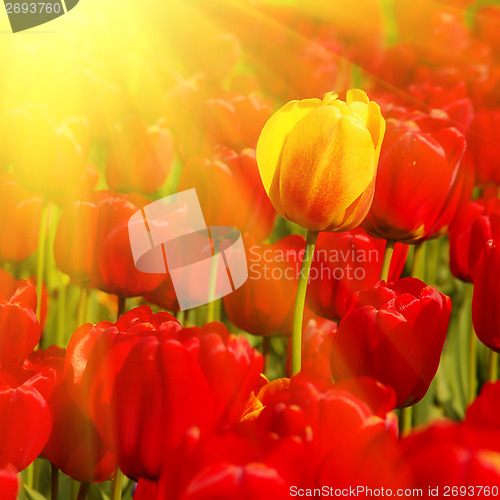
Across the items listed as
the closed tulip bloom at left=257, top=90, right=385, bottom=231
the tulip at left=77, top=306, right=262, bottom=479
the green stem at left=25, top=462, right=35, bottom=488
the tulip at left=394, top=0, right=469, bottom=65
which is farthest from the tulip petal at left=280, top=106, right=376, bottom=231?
the tulip at left=394, top=0, right=469, bottom=65

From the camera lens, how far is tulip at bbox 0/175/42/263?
0.54m

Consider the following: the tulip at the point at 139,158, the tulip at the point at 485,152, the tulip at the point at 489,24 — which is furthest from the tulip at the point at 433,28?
the tulip at the point at 139,158

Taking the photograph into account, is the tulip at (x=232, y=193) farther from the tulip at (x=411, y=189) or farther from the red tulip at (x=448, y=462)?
the red tulip at (x=448, y=462)

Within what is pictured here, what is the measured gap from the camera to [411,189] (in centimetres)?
44

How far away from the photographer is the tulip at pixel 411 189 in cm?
44

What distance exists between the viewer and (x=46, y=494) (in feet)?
→ 1.54

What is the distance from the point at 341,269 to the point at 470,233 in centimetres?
10

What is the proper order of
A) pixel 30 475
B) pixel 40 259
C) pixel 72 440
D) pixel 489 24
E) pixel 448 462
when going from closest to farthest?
pixel 448 462, pixel 72 440, pixel 30 475, pixel 40 259, pixel 489 24

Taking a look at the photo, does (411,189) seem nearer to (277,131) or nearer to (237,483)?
(277,131)

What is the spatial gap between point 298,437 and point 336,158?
0.17 meters

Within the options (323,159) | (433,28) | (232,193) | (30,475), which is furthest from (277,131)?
(433,28)

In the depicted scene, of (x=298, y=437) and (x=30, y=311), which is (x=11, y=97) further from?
(x=298, y=437)

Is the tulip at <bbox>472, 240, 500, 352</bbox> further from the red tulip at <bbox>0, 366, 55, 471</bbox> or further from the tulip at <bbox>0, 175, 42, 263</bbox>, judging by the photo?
the tulip at <bbox>0, 175, 42, 263</bbox>

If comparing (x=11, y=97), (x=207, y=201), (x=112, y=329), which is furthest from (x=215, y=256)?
(x=11, y=97)
